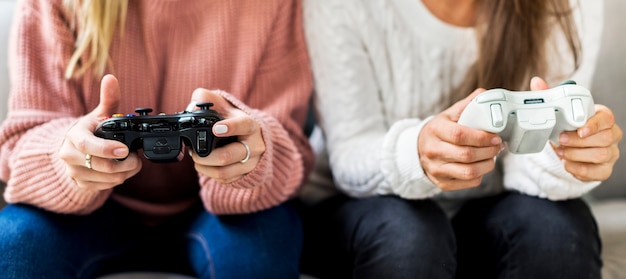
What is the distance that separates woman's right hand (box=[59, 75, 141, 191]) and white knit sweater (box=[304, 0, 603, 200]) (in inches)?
10.2

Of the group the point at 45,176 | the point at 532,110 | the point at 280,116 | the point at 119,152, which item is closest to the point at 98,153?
the point at 119,152

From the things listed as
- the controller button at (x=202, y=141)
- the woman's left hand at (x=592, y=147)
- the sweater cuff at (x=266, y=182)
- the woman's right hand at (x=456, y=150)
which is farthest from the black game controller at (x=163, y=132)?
the woman's left hand at (x=592, y=147)

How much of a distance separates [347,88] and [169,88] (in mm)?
199

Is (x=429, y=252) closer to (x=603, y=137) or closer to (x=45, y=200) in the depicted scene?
(x=603, y=137)

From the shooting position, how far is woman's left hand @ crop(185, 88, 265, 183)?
594 millimetres

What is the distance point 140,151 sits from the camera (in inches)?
23.5

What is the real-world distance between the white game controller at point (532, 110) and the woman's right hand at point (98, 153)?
30 centimetres

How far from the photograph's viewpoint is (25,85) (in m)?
0.72

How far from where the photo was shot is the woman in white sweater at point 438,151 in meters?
0.68

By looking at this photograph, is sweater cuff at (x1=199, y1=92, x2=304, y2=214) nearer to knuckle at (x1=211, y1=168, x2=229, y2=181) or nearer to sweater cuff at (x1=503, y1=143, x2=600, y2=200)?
knuckle at (x1=211, y1=168, x2=229, y2=181)

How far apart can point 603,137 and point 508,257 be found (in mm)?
160

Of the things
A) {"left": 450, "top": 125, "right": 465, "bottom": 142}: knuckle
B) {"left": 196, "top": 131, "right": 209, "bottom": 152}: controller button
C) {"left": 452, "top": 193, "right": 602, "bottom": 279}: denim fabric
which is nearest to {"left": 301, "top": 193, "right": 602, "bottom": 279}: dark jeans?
{"left": 452, "top": 193, "right": 602, "bottom": 279}: denim fabric

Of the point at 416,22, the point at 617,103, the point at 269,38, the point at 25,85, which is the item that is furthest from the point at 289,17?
the point at 617,103

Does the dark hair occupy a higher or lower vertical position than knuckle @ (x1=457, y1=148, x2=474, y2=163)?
higher
